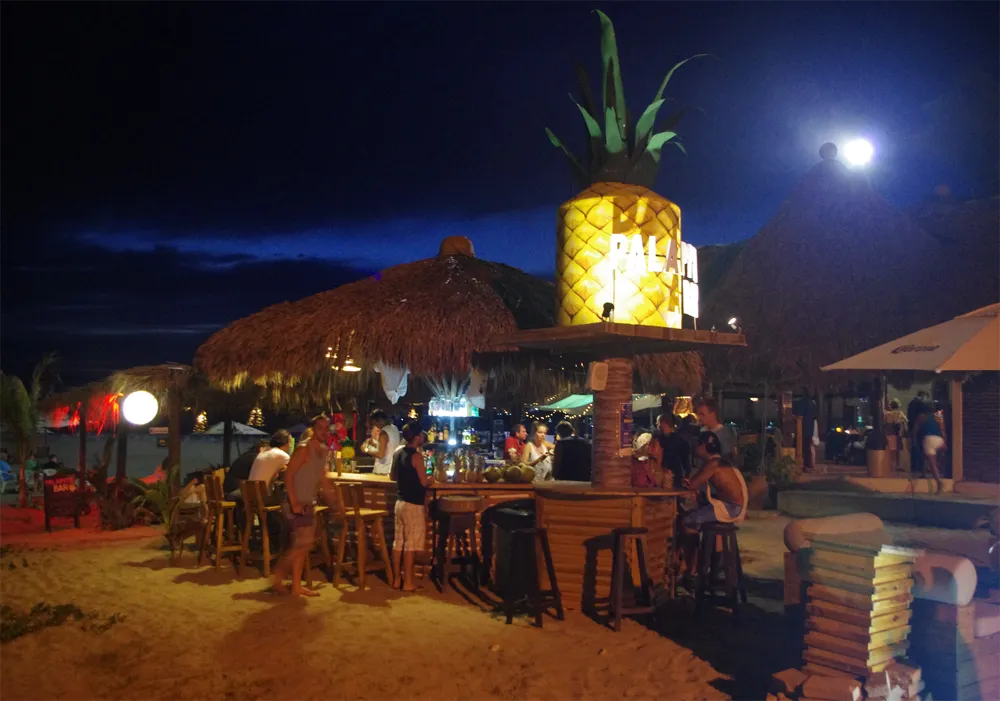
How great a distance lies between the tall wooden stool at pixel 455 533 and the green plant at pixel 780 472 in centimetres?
785

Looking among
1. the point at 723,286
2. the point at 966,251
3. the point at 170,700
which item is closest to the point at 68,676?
the point at 170,700

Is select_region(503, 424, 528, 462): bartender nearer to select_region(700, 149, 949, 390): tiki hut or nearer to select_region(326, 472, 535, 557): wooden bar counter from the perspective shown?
select_region(326, 472, 535, 557): wooden bar counter

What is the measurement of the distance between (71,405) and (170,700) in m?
13.3

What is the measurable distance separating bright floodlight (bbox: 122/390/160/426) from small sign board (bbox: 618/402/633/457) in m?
8.34

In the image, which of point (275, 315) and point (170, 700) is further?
point (275, 315)

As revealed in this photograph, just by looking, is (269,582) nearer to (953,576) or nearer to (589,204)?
(589,204)

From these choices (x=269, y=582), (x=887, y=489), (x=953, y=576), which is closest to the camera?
(x=953, y=576)

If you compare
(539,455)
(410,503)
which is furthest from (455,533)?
(539,455)

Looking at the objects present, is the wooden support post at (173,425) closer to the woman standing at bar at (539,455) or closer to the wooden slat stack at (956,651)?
the woman standing at bar at (539,455)

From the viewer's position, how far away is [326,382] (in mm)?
13680

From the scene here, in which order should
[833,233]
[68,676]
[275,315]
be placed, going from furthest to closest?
[833,233], [275,315], [68,676]

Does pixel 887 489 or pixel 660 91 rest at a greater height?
pixel 660 91

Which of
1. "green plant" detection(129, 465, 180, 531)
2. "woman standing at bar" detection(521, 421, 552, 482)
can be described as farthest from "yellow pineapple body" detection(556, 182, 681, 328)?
"green plant" detection(129, 465, 180, 531)

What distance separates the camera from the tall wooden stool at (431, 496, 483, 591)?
7873mm
